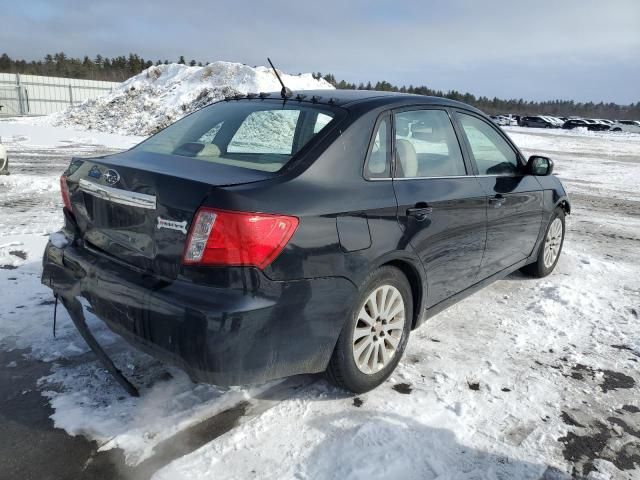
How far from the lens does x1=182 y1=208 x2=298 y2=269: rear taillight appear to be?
2182mm

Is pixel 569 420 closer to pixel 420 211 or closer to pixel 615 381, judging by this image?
pixel 615 381

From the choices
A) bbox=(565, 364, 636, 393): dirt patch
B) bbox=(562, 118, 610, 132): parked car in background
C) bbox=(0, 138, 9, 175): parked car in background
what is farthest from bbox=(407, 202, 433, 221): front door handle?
bbox=(562, 118, 610, 132): parked car in background

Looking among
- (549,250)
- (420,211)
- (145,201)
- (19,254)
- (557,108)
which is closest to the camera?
(145,201)

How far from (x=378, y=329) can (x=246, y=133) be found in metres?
1.49

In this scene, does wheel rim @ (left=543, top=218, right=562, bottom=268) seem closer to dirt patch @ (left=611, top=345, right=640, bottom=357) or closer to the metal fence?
dirt patch @ (left=611, top=345, right=640, bottom=357)

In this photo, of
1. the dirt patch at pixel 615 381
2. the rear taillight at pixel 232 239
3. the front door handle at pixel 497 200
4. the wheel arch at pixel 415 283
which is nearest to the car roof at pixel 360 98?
the front door handle at pixel 497 200

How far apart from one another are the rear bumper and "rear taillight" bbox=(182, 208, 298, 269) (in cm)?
9

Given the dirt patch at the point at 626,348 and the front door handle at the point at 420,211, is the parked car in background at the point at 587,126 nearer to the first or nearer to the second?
the dirt patch at the point at 626,348

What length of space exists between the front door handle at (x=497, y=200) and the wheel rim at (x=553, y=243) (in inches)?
52.3

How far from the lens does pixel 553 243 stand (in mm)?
5148

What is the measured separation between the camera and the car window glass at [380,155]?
281cm

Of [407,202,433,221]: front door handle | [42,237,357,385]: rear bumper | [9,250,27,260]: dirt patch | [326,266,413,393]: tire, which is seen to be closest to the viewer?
[42,237,357,385]: rear bumper

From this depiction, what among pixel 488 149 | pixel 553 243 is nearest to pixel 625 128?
pixel 553 243

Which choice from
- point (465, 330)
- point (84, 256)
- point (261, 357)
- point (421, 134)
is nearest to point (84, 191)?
point (84, 256)
